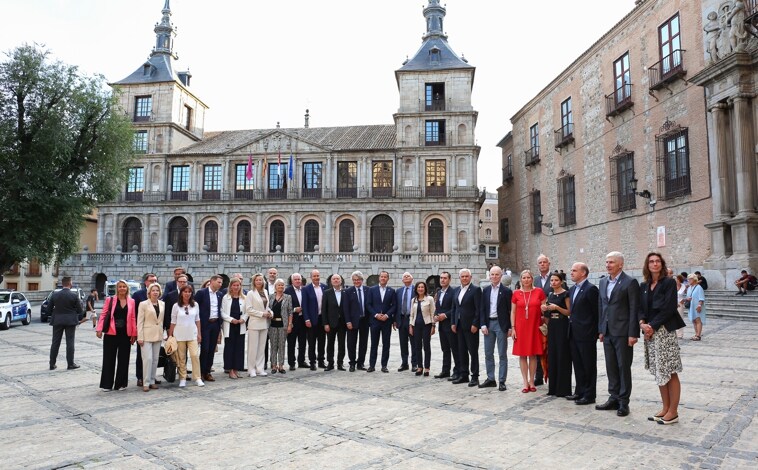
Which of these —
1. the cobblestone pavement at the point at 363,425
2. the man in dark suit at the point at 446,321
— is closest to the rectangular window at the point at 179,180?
the cobblestone pavement at the point at 363,425

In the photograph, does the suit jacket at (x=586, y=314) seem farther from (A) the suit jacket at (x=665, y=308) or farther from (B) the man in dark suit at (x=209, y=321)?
(B) the man in dark suit at (x=209, y=321)

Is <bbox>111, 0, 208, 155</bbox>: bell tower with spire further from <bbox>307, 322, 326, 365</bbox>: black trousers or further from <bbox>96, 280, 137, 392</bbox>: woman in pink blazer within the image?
<bbox>307, 322, 326, 365</bbox>: black trousers

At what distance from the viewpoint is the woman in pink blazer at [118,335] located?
7945 mm

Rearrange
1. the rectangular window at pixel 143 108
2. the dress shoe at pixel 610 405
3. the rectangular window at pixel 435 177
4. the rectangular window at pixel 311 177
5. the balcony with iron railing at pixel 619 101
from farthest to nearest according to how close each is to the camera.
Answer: the rectangular window at pixel 143 108 → the rectangular window at pixel 311 177 → the rectangular window at pixel 435 177 → the balcony with iron railing at pixel 619 101 → the dress shoe at pixel 610 405

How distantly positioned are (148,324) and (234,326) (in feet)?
5.05

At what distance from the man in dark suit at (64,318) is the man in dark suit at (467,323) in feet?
24.1

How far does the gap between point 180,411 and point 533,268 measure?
30776mm

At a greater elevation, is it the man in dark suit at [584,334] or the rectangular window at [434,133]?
the rectangular window at [434,133]

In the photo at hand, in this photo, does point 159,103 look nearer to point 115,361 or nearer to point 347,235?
point 347,235

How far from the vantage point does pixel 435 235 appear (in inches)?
1500

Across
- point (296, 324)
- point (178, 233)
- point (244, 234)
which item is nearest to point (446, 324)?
point (296, 324)

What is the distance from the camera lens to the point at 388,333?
966 centimetres

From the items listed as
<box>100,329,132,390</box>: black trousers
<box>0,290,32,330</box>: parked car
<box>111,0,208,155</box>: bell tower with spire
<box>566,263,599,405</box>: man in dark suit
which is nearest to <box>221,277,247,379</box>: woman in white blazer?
<box>100,329,132,390</box>: black trousers

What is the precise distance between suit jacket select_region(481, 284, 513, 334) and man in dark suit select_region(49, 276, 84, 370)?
25.5 feet
